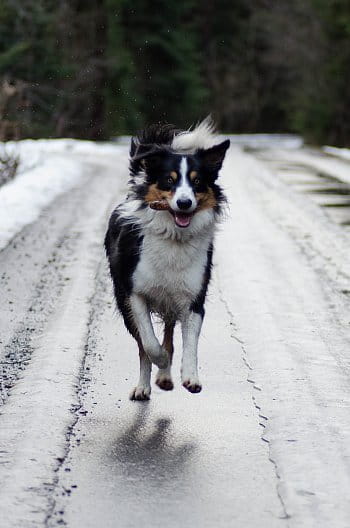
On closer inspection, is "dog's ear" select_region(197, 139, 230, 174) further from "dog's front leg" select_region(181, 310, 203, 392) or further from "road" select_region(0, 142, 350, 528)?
"road" select_region(0, 142, 350, 528)

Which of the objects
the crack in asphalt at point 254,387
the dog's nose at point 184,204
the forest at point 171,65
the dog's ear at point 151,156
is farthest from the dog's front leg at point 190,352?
the forest at point 171,65

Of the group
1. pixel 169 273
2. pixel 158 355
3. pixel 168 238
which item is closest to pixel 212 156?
pixel 168 238

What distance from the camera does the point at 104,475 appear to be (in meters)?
5.09

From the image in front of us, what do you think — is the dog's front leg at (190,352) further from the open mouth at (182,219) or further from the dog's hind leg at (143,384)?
the open mouth at (182,219)

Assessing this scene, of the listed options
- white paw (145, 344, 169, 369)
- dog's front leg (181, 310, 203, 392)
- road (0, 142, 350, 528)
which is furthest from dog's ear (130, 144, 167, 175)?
road (0, 142, 350, 528)

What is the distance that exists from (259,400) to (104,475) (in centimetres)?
164

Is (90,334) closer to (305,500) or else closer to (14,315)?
(14,315)

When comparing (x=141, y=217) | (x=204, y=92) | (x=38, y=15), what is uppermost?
(x=141, y=217)

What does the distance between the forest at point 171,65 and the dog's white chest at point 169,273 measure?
16598mm

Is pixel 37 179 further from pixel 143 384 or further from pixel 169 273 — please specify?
pixel 169 273

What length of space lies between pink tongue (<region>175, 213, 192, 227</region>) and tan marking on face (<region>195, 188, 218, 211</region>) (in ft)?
0.38

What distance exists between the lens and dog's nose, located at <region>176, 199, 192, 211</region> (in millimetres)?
6152

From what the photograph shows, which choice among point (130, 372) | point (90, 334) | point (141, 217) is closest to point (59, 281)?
point (90, 334)

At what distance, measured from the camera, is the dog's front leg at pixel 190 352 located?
6.03 m
